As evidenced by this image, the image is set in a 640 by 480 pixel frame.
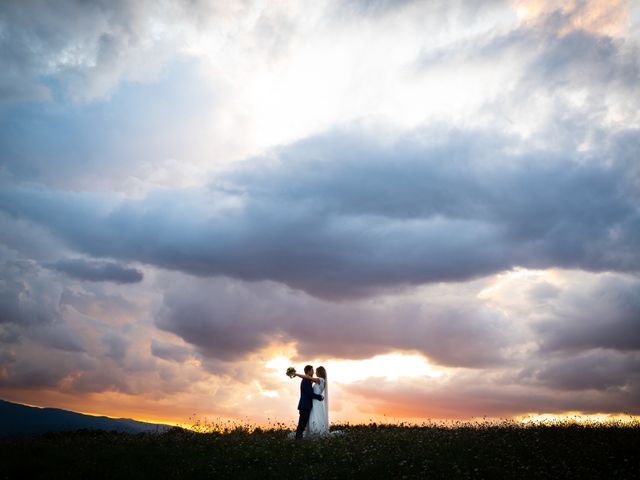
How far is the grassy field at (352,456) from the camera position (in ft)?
52.4

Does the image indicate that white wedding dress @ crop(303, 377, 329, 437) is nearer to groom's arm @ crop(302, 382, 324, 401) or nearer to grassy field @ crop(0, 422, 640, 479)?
groom's arm @ crop(302, 382, 324, 401)

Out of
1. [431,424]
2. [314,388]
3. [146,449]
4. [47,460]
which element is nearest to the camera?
[47,460]

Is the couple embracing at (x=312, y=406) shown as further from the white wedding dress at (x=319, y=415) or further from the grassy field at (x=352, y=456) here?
the grassy field at (x=352, y=456)

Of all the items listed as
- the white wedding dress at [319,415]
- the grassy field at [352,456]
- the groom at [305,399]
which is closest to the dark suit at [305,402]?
the groom at [305,399]

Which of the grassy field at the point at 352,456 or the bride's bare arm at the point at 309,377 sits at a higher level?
the bride's bare arm at the point at 309,377

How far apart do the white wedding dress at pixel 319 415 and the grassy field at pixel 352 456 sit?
1.67 metres

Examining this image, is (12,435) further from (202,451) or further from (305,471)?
(305,471)

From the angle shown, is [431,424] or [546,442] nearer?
[546,442]

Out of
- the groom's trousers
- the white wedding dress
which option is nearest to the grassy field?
the white wedding dress

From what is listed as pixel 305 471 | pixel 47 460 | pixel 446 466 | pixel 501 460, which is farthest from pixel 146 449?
pixel 501 460

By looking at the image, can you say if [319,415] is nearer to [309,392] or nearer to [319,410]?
[319,410]

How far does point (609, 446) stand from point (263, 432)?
14576 mm

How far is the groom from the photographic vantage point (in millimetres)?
23484

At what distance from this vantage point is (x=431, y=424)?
25891 mm
